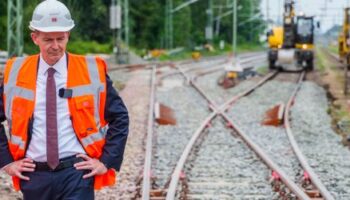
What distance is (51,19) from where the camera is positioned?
352 centimetres

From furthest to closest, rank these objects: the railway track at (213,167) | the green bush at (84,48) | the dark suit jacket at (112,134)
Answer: the green bush at (84,48) < the railway track at (213,167) < the dark suit jacket at (112,134)

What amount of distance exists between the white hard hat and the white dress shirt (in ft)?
0.55

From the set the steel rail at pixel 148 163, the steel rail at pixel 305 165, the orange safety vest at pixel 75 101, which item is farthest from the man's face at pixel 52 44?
the steel rail at pixel 305 165

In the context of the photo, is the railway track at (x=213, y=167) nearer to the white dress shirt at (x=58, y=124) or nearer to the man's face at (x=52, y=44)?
the white dress shirt at (x=58, y=124)

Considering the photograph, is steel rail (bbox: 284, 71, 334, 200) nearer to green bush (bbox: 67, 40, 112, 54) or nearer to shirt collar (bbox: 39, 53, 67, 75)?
shirt collar (bbox: 39, 53, 67, 75)

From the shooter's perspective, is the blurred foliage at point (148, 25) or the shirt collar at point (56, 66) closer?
the shirt collar at point (56, 66)

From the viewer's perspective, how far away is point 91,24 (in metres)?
55.1

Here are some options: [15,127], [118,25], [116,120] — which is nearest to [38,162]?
[15,127]

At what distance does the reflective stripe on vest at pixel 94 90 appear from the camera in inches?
141

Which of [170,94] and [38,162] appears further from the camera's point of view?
[170,94]

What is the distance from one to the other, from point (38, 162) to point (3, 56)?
23534 mm

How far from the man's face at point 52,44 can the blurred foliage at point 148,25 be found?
80.5 feet

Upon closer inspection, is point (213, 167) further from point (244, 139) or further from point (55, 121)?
point (55, 121)

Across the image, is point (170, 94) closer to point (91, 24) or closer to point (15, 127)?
point (15, 127)
